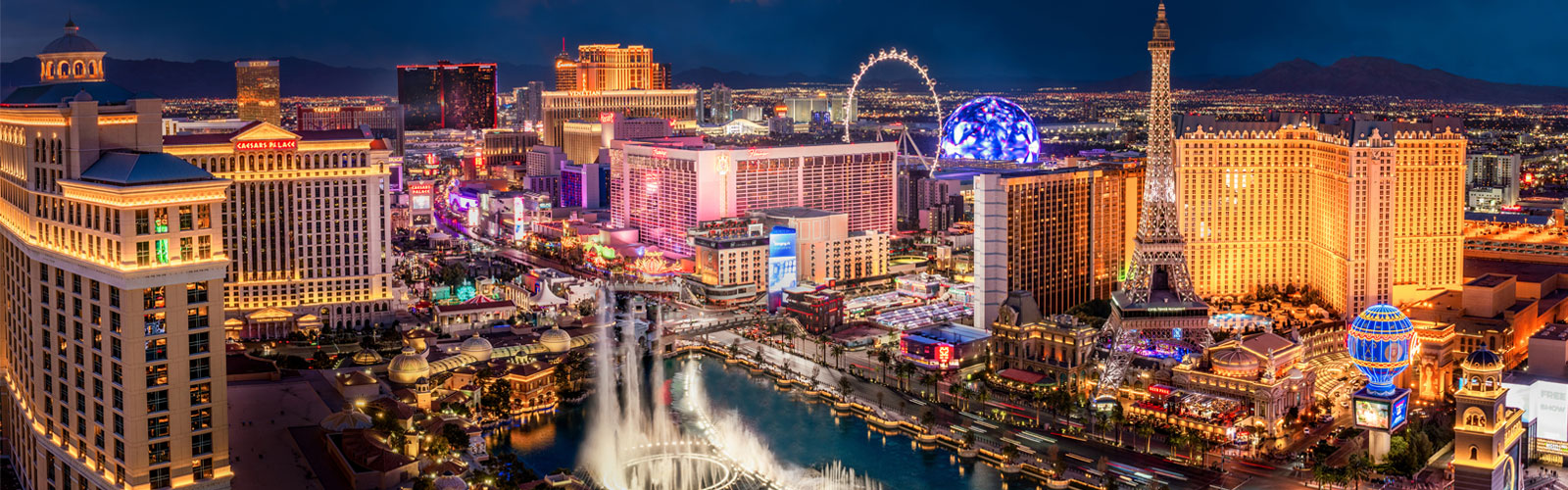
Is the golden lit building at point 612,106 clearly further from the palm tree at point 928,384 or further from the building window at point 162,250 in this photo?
the building window at point 162,250

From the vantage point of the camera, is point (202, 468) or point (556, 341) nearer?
point (202, 468)

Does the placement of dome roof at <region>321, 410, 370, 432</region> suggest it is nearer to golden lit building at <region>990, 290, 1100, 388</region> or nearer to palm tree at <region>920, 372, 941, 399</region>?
palm tree at <region>920, 372, 941, 399</region>

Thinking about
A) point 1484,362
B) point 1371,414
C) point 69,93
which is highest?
point 69,93

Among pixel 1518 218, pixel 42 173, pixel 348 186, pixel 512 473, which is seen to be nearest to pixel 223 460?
pixel 42 173

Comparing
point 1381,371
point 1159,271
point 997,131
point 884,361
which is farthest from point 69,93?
point 997,131

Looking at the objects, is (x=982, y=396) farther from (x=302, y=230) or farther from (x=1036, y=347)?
(x=302, y=230)

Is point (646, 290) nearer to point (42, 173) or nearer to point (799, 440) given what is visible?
point (799, 440)
